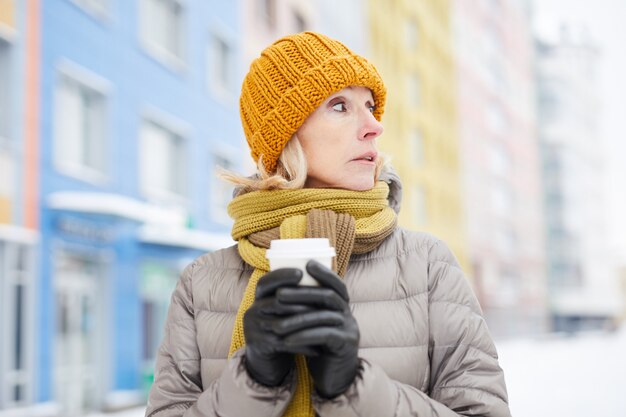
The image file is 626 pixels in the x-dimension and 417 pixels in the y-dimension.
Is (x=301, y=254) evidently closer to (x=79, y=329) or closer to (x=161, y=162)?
(x=79, y=329)

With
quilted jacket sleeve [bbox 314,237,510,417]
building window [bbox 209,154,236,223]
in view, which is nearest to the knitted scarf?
quilted jacket sleeve [bbox 314,237,510,417]

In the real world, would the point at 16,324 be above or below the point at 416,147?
below

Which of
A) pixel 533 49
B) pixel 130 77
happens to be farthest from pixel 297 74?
pixel 533 49

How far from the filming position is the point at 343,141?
1.73m

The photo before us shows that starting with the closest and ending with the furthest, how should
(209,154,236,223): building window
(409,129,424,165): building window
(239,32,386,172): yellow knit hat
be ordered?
(239,32,386,172): yellow knit hat, (209,154,236,223): building window, (409,129,424,165): building window

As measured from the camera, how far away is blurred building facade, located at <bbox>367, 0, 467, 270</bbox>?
768 inches

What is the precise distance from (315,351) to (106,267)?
7.45 metres

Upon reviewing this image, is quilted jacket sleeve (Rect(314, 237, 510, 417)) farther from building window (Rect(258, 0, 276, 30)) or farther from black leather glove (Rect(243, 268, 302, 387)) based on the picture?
building window (Rect(258, 0, 276, 30))

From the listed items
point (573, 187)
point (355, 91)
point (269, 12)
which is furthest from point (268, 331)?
point (573, 187)

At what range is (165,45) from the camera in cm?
994

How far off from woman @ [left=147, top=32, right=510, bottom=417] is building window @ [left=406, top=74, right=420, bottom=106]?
19.4m

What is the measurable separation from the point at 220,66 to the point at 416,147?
10864mm

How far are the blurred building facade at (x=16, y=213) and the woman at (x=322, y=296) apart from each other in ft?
17.7

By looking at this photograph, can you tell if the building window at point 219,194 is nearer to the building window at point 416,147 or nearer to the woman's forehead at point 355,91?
the woman's forehead at point 355,91
